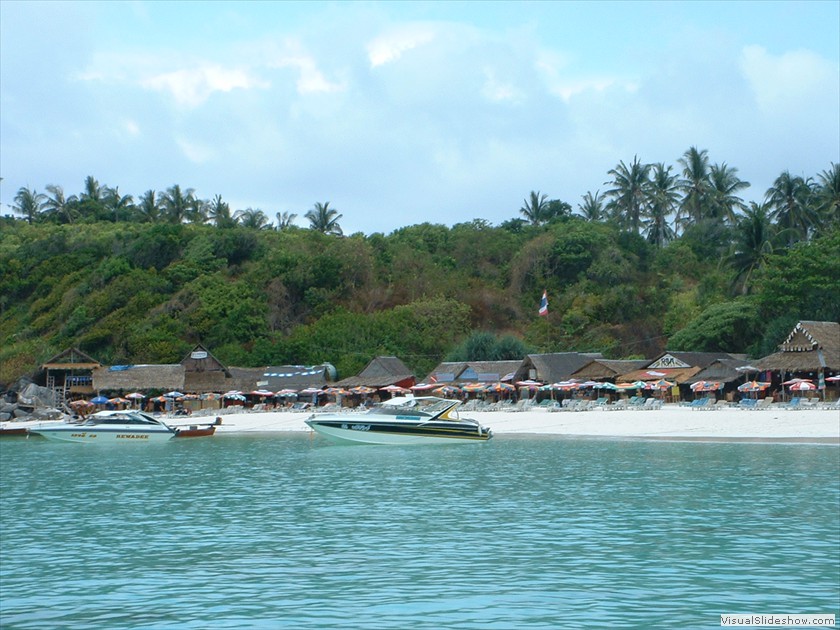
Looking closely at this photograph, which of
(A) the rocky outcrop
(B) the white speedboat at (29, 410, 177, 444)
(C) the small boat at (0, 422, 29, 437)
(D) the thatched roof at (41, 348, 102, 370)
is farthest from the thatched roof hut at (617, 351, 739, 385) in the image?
(D) the thatched roof at (41, 348, 102, 370)

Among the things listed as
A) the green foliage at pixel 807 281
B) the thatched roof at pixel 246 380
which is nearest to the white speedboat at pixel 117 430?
the thatched roof at pixel 246 380

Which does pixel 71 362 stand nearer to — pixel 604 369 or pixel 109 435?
pixel 109 435

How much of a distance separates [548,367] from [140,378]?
27732mm

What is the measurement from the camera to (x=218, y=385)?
63.7m

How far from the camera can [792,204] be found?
6712 centimetres

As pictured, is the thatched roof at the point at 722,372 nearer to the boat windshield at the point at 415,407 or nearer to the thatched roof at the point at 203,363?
the boat windshield at the point at 415,407

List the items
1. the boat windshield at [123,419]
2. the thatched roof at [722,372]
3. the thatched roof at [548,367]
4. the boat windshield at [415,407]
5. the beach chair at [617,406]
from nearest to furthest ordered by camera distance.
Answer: the boat windshield at [415,407], the boat windshield at [123,419], the beach chair at [617,406], the thatched roof at [722,372], the thatched roof at [548,367]

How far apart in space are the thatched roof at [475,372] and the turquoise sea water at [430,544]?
29.2m

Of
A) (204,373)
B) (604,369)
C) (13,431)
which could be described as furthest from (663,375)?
(13,431)

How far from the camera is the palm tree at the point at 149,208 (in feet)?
319

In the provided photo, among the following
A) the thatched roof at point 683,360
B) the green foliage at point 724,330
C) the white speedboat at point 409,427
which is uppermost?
the green foliage at point 724,330

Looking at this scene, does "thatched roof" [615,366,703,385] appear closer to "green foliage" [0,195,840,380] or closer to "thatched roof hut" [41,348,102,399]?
"green foliage" [0,195,840,380]

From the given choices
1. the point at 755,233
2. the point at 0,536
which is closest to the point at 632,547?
the point at 0,536

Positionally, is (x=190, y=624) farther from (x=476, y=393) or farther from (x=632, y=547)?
(x=476, y=393)
